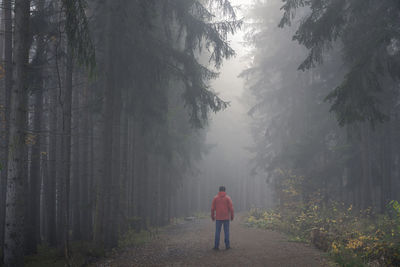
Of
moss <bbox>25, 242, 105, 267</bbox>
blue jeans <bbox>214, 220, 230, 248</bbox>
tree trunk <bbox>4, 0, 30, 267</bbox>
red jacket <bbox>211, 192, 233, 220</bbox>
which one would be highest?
tree trunk <bbox>4, 0, 30, 267</bbox>

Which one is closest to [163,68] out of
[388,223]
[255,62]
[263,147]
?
[388,223]

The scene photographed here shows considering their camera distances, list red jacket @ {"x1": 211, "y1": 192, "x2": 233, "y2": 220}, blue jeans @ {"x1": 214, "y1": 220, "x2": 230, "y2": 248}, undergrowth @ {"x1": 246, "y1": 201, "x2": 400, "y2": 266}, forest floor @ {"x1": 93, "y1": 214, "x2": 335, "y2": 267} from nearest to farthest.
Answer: undergrowth @ {"x1": 246, "y1": 201, "x2": 400, "y2": 266} < forest floor @ {"x1": 93, "y1": 214, "x2": 335, "y2": 267} < blue jeans @ {"x1": 214, "y1": 220, "x2": 230, "y2": 248} < red jacket @ {"x1": 211, "y1": 192, "x2": 233, "y2": 220}

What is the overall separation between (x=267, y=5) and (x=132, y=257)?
2041 cm

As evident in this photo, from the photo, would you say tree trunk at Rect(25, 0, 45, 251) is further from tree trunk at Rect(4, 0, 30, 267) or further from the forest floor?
the forest floor

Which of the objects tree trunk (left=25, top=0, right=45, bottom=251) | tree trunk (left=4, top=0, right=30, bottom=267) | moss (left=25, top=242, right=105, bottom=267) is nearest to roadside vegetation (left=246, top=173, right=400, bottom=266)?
moss (left=25, top=242, right=105, bottom=267)

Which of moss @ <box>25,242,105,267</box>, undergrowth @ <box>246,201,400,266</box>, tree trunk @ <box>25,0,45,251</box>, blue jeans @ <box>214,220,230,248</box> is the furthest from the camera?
tree trunk @ <box>25,0,45,251</box>

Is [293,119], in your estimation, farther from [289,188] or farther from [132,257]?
[132,257]

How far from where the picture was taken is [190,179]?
3581 cm

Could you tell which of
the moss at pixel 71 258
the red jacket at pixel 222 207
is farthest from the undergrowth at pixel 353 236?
the moss at pixel 71 258

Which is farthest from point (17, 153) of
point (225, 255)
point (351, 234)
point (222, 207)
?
point (351, 234)

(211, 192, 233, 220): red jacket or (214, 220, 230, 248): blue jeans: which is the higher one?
(211, 192, 233, 220): red jacket

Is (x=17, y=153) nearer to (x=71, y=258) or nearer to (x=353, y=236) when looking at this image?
(x=71, y=258)

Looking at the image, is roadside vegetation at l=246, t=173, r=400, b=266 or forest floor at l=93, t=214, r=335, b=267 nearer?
roadside vegetation at l=246, t=173, r=400, b=266

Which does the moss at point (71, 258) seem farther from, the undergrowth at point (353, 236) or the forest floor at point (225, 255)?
the undergrowth at point (353, 236)
